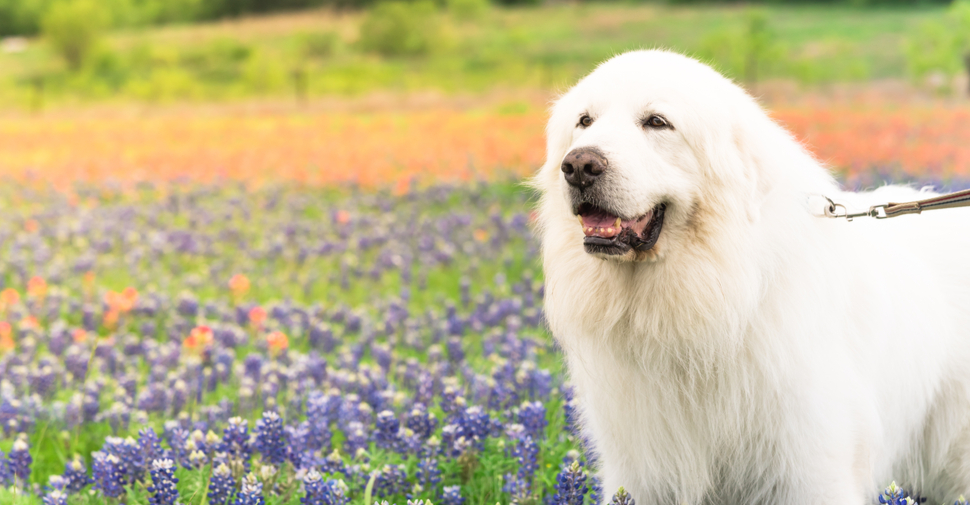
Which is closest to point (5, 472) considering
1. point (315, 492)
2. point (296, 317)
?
point (315, 492)

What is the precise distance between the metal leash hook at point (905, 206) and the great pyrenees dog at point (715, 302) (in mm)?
45

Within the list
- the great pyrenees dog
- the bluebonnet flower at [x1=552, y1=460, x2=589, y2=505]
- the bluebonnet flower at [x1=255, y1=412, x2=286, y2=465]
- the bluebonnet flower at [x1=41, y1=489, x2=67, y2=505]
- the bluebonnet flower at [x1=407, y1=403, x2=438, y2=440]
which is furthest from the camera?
the bluebonnet flower at [x1=407, y1=403, x2=438, y2=440]

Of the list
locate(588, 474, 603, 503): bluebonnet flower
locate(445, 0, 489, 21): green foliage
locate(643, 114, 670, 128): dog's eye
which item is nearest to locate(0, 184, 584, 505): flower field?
locate(588, 474, 603, 503): bluebonnet flower

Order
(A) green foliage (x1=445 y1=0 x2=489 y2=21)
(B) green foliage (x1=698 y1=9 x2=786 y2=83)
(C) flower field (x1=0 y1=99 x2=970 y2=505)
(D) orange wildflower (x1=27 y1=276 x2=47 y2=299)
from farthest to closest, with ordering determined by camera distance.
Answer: (A) green foliage (x1=445 y1=0 x2=489 y2=21) → (B) green foliage (x1=698 y1=9 x2=786 y2=83) → (D) orange wildflower (x1=27 y1=276 x2=47 y2=299) → (C) flower field (x1=0 y1=99 x2=970 y2=505)

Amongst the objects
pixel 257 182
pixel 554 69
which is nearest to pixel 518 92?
pixel 554 69

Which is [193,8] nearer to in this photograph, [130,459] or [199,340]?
[199,340]

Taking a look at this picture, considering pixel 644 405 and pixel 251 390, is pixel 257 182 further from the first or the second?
pixel 644 405

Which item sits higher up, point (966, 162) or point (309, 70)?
point (309, 70)

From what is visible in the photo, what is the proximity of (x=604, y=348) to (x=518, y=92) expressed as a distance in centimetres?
1947

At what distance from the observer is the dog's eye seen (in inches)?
103

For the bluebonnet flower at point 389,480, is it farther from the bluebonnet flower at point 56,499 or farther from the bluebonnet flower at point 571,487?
the bluebonnet flower at point 56,499

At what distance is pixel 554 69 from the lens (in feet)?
80.7

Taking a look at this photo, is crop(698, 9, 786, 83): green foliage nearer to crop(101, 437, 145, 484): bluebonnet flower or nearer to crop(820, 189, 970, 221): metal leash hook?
crop(820, 189, 970, 221): metal leash hook

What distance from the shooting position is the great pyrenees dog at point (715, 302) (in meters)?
2.56
